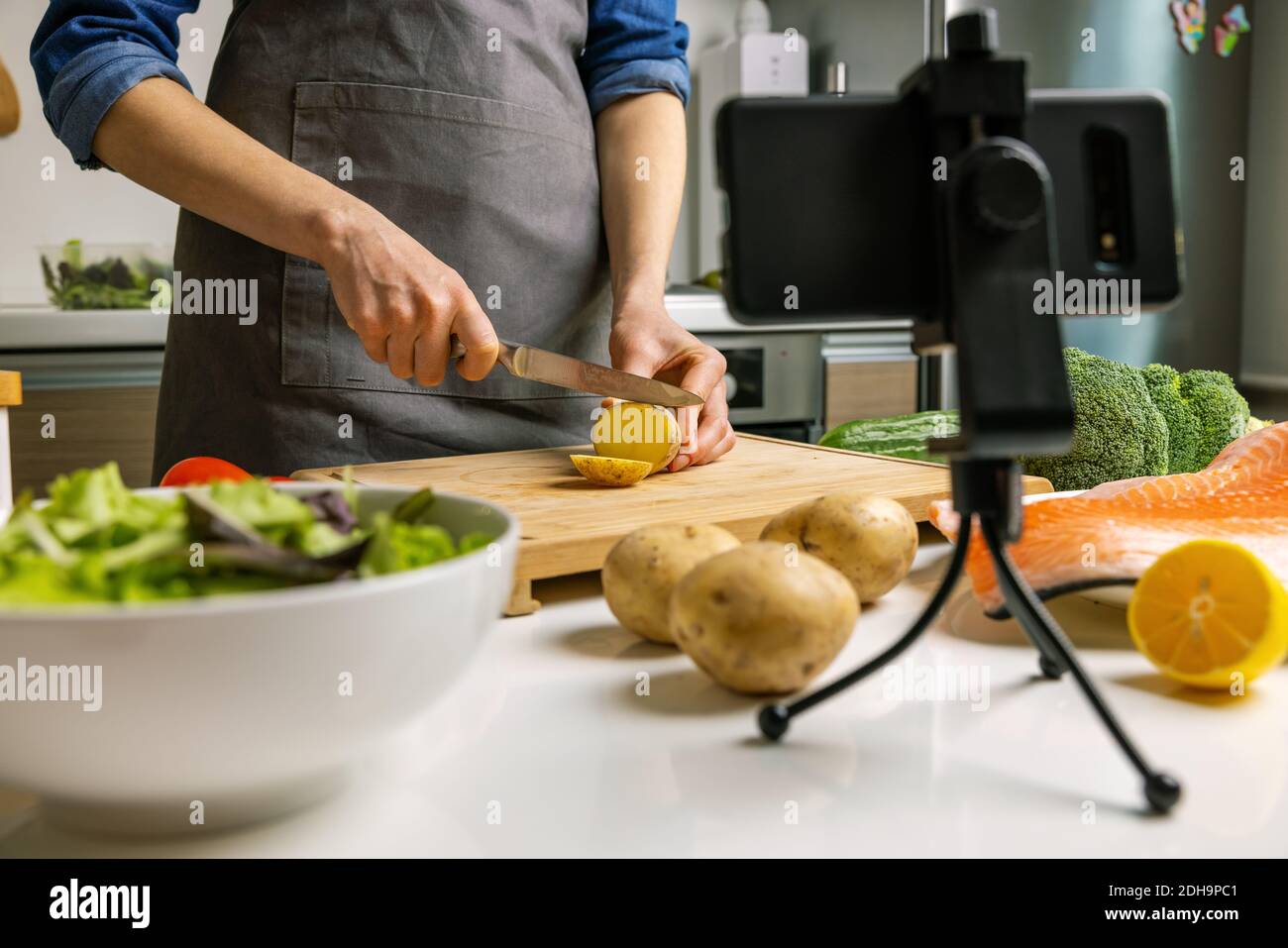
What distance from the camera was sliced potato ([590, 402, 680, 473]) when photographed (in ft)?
3.96

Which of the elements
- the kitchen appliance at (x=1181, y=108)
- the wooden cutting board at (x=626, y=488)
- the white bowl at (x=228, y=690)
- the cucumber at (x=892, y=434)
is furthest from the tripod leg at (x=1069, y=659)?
the kitchen appliance at (x=1181, y=108)

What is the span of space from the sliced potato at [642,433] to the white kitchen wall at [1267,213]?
2563mm

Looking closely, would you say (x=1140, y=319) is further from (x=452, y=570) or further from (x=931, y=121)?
(x=452, y=570)

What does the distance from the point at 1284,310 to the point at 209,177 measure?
299 centimetres

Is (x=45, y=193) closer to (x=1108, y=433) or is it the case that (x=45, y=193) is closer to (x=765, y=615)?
(x=1108, y=433)

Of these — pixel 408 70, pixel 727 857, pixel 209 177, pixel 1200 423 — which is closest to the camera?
pixel 727 857

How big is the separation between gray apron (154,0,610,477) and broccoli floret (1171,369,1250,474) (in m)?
0.89

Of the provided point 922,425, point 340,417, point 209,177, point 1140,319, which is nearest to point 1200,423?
point 922,425

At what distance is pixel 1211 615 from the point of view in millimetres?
582

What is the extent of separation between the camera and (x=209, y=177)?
46.5 inches

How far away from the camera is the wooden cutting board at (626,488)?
0.87 m

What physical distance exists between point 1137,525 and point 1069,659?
0.28 metres

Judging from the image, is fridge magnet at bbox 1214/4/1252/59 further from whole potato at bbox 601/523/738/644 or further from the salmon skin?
whole potato at bbox 601/523/738/644

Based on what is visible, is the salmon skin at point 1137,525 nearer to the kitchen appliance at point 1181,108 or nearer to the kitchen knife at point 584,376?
the kitchen knife at point 584,376
